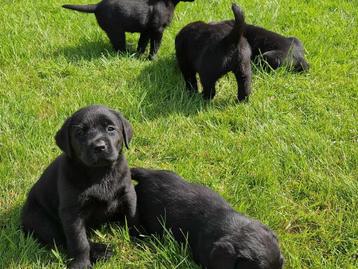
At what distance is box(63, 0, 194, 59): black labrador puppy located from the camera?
7.04m

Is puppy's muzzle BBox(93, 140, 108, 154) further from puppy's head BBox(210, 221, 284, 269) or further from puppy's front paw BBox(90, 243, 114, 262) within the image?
puppy's head BBox(210, 221, 284, 269)

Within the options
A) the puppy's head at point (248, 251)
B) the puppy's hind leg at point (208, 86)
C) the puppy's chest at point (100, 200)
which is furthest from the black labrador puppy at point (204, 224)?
the puppy's hind leg at point (208, 86)

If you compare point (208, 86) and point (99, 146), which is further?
point (208, 86)

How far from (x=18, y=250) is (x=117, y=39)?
363 cm

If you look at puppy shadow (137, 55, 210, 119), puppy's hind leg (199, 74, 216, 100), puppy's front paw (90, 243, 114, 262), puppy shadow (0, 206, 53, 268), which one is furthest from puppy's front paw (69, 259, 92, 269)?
puppy's hind leg (199, 74, 216, 100)

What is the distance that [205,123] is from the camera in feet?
18.7

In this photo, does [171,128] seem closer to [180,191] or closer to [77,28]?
[180,191]

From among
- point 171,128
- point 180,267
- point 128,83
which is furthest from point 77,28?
point 180,267

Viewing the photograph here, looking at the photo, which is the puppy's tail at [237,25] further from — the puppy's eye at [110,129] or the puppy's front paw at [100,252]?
the puppy's front paw at [100,252]

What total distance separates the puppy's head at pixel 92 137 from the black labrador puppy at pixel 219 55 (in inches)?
87.2

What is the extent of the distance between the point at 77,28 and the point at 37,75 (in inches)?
51.2

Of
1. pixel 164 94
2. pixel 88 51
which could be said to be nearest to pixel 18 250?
pixel 164 94

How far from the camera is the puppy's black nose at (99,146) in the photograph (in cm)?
376

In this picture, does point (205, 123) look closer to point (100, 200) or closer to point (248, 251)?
point (100, 200)
